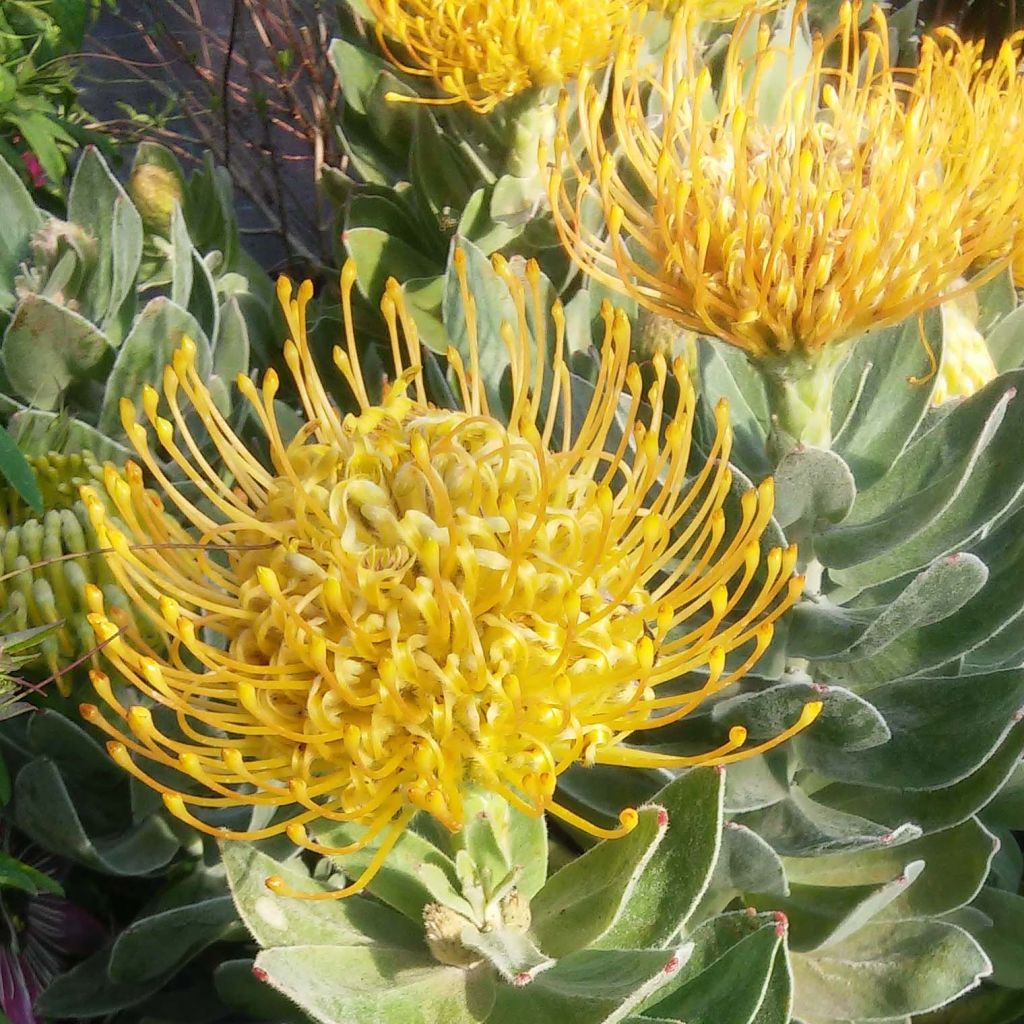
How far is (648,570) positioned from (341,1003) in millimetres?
230

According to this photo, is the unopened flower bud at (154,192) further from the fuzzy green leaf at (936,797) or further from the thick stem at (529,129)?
the fuzzy green leaf at (936,797)

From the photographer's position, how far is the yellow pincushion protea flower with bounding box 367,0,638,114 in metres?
0.82

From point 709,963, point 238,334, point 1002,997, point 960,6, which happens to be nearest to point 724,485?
point 709,963

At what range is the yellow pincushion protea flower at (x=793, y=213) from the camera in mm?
542

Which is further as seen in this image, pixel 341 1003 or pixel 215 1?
pixel 215 1

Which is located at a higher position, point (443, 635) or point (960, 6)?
point (960, 6)

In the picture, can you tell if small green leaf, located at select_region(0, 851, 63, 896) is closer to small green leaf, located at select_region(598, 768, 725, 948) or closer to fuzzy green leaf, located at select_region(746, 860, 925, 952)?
small green leaf, located at select_region(598, 768, 725, 948)

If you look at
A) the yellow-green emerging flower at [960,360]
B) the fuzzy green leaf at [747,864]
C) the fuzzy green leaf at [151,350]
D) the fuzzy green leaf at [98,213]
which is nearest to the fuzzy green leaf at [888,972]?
the fuzzy green leaf at [747,864]

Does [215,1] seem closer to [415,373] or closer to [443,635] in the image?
[415,373]

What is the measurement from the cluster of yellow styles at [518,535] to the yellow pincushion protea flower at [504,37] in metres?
0.24

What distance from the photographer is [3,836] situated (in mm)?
745

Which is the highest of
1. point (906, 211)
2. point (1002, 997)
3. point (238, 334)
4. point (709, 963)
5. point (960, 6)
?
point (960, 6)

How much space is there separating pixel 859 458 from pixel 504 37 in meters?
0.44

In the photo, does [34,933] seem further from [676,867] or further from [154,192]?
[154,192]
